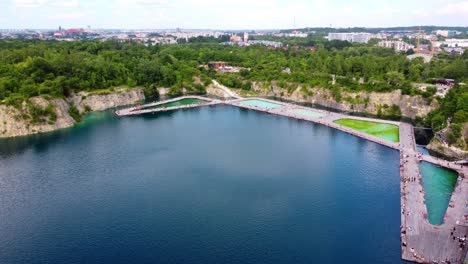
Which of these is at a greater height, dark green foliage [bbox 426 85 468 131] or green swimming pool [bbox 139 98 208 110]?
dark green foliage [bbox 426 85 468 131]

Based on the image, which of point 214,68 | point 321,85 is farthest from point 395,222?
point 214,68

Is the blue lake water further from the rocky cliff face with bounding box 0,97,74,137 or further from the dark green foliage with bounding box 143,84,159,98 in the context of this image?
the dark green foliage with bounding box 143,84,159,98

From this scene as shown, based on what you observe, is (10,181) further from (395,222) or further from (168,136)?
(395,222)

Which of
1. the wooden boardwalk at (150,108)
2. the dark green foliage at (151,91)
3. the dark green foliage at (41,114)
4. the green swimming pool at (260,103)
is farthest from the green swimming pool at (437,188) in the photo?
the dark green foliage at (151,91)

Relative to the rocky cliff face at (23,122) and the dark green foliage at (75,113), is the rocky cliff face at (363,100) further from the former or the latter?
the rocky cliff face at (23,122)

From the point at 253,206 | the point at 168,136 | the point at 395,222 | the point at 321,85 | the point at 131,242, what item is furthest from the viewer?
the point at 321,85

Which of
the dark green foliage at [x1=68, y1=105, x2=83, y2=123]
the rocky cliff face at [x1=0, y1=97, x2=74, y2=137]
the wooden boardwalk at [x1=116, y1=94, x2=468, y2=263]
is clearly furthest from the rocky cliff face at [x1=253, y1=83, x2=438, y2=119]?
the rocky cliff face at [x1=0, y1=97, x2=74, y2=137]
